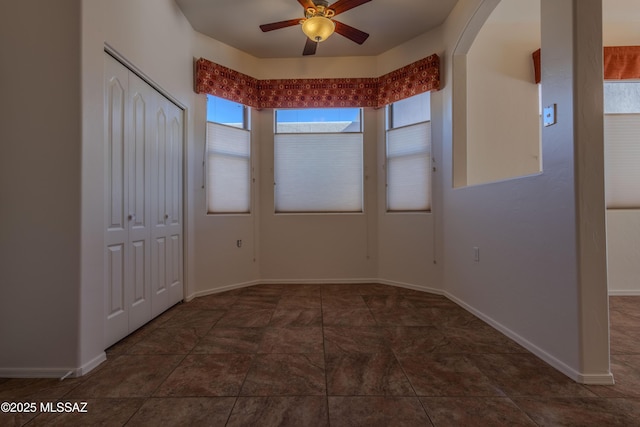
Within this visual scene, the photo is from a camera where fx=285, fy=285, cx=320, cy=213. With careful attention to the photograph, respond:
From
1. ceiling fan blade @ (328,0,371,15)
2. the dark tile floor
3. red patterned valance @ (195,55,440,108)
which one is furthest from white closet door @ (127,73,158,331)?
ceiling fan blade @ (328,0,371,15)

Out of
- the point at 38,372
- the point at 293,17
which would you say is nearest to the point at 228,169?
the point at 293,17

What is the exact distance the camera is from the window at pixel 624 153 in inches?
128

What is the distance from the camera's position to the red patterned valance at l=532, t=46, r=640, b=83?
3.26 metres

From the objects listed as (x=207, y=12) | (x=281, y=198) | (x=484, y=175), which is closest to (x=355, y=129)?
(x=281, y=198)

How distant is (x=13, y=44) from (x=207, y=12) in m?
1.89

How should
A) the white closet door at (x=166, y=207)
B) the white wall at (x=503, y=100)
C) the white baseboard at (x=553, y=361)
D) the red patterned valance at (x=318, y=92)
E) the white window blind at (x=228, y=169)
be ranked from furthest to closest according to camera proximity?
the red patterned valance at (x=318, y=92)
the white window blind at (x=228, y=169)
the white wall at (x=503, y=100)
the white closet door at (x=166, y=207)
the white baseboard at (x=553, y=361)

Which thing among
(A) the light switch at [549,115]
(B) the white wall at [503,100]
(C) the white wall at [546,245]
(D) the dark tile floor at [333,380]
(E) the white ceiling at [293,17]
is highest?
(E) the white ceiling at [293,17]

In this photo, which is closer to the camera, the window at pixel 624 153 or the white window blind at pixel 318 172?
the window at pixel 624 153

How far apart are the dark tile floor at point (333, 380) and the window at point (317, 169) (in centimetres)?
173

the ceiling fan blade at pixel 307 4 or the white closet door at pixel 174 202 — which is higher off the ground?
the ceiling fan blade at pixel 307 4

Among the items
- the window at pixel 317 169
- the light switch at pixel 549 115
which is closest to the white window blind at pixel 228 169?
the window at pixel 317 169

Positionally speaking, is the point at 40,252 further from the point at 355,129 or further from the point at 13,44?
the point at 355,129

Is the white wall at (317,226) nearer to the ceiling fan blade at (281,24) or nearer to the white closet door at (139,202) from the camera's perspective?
the white closet door at (139,202)

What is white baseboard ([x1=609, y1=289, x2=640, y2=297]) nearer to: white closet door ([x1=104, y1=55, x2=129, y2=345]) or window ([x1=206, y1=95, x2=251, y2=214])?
Answer: window ([x1=206, y1=95, x2=251, y2=214])
